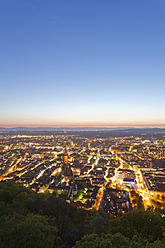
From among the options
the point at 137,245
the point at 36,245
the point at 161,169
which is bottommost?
the point at 161,169

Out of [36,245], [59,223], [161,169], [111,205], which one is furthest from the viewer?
[161,169]

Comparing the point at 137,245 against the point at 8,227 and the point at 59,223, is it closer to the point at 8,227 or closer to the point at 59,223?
the point at 8,227

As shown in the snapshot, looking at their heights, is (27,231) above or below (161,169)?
above

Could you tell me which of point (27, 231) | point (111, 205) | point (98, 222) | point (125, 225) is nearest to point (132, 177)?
point (111, 205)

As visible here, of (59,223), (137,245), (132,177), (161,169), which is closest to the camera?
(137,245)

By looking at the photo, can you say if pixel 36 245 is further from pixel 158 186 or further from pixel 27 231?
pixel 158 186

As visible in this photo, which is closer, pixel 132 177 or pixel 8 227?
pixel 8 227

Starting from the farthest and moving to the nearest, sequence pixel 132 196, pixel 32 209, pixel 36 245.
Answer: pixel 132 196 < pixel 32 209 < pixel 36 245

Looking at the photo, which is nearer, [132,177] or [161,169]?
[132,177]

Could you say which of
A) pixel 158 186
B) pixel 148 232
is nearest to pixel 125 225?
pixel 148 232

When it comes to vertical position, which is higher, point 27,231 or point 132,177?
point 27,231
